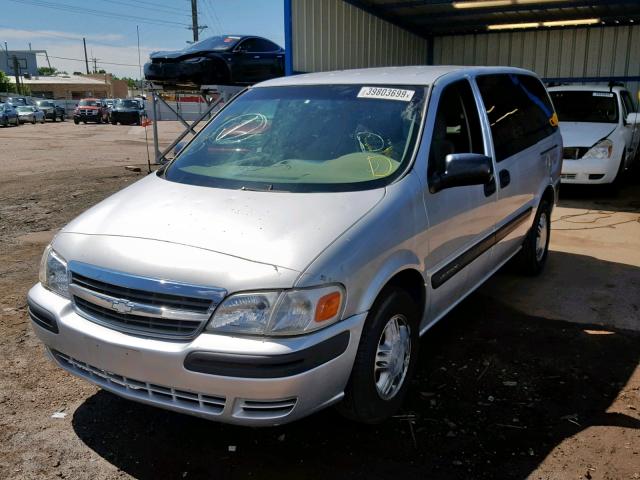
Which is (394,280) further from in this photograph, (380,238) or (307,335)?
(307,335)

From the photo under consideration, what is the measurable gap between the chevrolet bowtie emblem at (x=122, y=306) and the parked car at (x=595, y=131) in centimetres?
850

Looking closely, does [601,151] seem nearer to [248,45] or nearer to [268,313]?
[248,45]

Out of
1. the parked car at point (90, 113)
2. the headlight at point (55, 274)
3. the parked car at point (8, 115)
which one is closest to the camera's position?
the headlight at point (55, 274)

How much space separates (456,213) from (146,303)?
194 centimetres

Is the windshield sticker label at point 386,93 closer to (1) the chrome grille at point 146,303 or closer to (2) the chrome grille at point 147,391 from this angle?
(1) the chrome grille at point 146,303

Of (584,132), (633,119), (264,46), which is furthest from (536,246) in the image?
(264,46)

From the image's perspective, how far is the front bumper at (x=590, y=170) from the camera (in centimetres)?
931

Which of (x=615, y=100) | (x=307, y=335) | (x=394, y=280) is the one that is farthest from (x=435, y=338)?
(x=615, y=100)

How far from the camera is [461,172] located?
329 centimetres

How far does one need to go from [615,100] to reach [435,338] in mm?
7829

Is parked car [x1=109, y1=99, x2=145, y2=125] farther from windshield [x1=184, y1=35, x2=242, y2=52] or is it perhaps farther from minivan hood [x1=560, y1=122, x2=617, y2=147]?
minivan hood [x1=560, y1=122, x2=617, y2=147]

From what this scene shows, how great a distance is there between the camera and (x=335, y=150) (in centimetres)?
348

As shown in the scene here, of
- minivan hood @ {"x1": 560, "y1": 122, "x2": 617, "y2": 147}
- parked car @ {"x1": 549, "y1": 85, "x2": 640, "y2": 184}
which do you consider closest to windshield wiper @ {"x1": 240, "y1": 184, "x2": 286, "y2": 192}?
minivan hood @ {"x1": 560, "y1": 122, "x2": 617, "y2": 147}

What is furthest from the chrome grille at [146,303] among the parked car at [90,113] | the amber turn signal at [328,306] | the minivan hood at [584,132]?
the parked car at [90,113]
